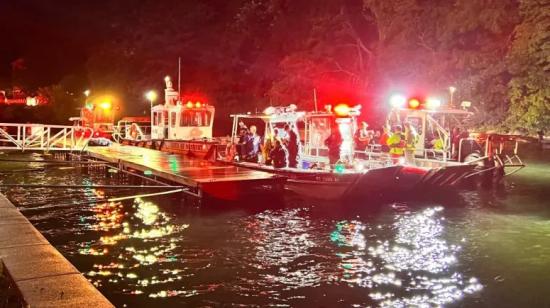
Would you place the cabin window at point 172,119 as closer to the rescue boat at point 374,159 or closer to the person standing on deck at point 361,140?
the rescue boat at point 374,159

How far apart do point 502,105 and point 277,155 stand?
1853 cm

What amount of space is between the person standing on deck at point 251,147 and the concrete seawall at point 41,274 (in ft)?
37.0

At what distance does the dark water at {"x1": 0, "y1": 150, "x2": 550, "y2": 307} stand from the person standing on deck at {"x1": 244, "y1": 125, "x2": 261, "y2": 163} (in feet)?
10.2

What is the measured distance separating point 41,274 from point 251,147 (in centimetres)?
1343

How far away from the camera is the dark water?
8773 millimetres

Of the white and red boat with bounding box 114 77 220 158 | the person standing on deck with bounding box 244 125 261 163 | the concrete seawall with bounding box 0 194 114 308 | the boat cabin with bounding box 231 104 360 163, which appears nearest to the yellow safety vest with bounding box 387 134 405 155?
the boat cabin with bounding box 231 104 360 163

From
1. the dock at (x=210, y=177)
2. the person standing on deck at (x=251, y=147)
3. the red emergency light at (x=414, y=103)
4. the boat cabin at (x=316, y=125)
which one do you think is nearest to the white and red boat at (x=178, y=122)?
the dock at (x=210, y=177)

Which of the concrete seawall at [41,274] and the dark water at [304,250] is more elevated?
the concrete seawall at [41,274]

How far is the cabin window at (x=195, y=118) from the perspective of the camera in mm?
27578

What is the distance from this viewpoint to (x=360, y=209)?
1619cm

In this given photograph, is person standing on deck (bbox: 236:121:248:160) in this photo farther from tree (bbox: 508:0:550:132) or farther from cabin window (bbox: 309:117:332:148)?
tree (bbox: 508:0:550:132)

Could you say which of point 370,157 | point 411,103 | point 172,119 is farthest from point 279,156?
point 172,119

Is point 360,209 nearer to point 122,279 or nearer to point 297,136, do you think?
point 297,136

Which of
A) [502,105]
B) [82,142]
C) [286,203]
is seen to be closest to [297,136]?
[286,203]
